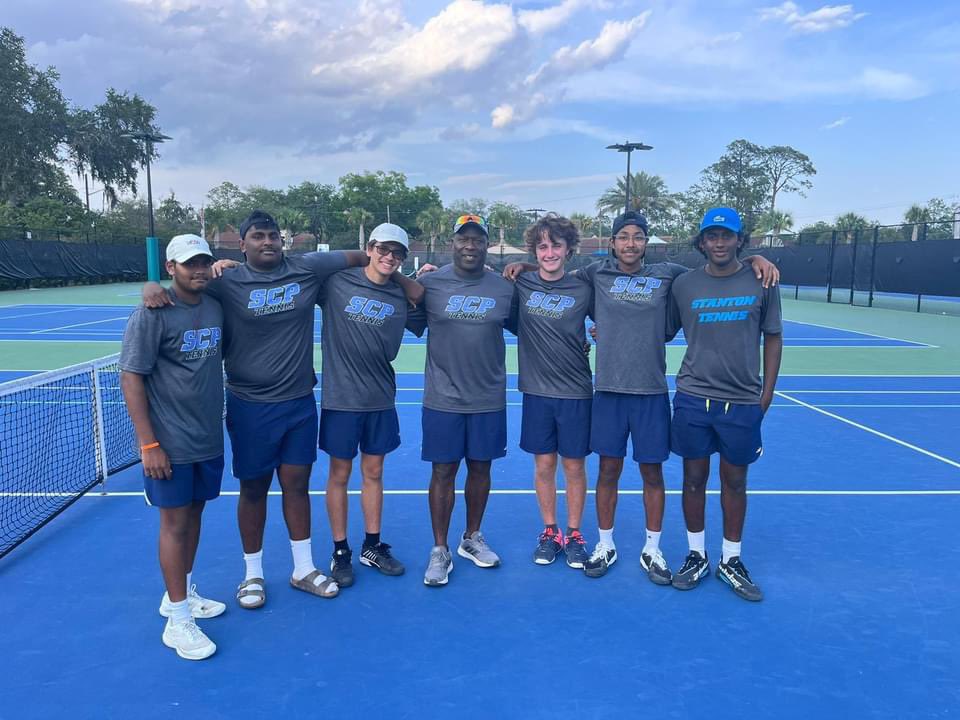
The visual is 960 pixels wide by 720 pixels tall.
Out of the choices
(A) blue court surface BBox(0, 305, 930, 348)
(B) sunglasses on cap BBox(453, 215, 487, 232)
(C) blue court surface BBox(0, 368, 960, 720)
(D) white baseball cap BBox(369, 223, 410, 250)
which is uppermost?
(B) sunglasses on cap BBox(453, 215, 487, 232)

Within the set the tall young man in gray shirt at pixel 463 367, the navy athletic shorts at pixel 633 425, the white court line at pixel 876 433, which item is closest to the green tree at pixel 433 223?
the white court line at pixel 876 433

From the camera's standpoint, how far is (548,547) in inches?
157

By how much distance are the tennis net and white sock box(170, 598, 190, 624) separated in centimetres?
153

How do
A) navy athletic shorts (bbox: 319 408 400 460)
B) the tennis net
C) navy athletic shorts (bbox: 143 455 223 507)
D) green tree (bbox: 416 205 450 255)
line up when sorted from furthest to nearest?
green tree (bbox: 416 205 450 255), the tennis net, navy athletic shorts (bbox: 319 408 400 460), navy athletic shorts (bbox: 143 455 223 507)

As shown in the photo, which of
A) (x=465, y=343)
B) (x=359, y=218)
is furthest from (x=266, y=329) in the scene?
(x=359, y=218)

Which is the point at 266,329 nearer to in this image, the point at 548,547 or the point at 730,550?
the point at 548,547

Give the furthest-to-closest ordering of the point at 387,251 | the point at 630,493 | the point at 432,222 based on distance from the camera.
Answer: the point at 432,222 → the point at 630,493 → the point at 387,251

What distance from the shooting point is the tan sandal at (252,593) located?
339cm

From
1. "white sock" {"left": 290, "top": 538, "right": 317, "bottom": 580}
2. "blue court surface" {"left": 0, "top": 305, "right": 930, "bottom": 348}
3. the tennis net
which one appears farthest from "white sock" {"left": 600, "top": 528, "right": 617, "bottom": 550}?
"blue court surface" {"left": 0, "top": 305, "right": 930, "bottom": 348}

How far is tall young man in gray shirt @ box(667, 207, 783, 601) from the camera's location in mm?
3510

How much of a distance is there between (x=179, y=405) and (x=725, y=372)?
2645mm

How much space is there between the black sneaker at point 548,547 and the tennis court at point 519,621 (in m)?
0.06

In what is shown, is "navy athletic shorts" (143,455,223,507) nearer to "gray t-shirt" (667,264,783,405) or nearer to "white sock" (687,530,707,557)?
"gray t-shirt" (667,264,783,405)

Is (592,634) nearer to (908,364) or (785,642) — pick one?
(785,642)
